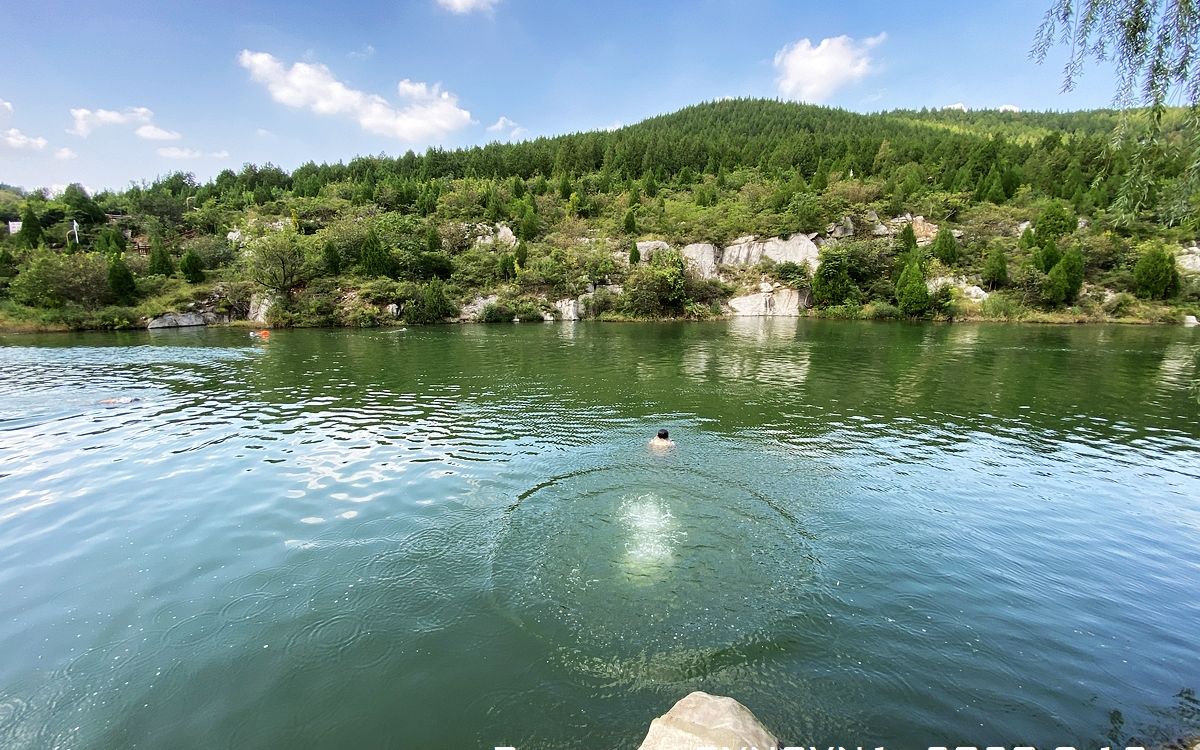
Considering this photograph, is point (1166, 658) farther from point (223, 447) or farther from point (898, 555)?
point (223, 447)

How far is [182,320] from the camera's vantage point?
48.9 meters

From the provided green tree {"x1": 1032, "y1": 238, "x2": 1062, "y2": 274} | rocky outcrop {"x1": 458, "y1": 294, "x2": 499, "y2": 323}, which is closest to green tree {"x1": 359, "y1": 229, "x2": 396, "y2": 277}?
rocky outcrop {"x1": 458, "y1": 294, "x2": 499, "y2": 323}

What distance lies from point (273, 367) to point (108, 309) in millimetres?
33946

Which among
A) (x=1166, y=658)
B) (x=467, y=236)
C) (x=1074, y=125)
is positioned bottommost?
(x=1166, y=658)

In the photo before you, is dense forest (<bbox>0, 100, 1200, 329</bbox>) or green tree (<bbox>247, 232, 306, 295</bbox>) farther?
green tree (<bbox>247, 232, 306, 295</bbox>)

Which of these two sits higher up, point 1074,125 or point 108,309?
point 1074,125

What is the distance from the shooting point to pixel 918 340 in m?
34.3

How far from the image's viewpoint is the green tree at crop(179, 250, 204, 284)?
5438 cm

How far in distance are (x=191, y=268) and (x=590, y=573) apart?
66.1 meters

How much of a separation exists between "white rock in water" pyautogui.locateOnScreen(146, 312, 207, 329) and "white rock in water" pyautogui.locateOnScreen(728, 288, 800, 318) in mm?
56189

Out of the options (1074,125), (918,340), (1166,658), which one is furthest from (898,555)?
(1074,125)

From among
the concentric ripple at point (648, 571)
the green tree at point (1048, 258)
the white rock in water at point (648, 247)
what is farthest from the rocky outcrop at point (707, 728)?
the green tree at point (1048, 258)

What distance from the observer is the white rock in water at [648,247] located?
63.9m

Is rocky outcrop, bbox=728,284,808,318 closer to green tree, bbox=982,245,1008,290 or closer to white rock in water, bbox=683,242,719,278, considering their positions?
white rock in water, bbox=683,242,719,278
